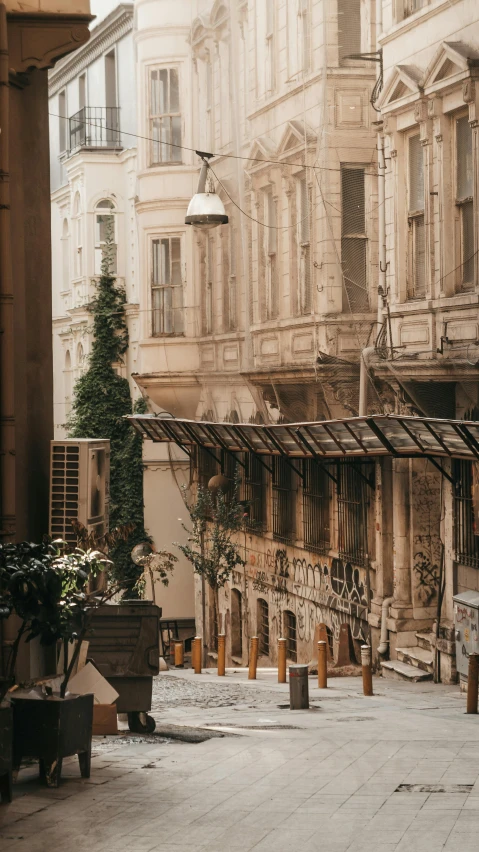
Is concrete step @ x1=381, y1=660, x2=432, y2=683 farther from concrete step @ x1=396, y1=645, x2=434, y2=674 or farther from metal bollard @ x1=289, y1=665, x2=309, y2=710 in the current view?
metal bollard @ x1=289, y1=665, x2=309, y2=710

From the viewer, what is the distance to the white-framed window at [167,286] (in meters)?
31.5

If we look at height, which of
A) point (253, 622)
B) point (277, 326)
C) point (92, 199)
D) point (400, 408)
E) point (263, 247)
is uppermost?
point (92, 199)

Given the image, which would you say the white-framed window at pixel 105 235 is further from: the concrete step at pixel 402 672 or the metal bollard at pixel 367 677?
the metal bollard at pixel 367 677

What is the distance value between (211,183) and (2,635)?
17.0 metres

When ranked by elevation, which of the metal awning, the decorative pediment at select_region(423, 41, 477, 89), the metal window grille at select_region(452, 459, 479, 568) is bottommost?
the metal window grille at select_region(452, 459, 479, 568)

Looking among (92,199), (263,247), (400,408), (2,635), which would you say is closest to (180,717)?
(2,635)

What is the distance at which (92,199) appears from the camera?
124ft

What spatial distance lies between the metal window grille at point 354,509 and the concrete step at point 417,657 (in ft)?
6.29

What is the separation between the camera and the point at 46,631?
9.29 metres

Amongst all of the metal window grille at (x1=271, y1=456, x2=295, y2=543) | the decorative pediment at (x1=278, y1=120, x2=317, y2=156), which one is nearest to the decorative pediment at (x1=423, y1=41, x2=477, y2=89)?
the decorative pediment at (x1=278, y1=120, x2=317, y2=156)

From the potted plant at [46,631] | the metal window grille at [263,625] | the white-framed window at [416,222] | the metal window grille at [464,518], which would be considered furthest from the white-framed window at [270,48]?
the potted plant at [46,631]

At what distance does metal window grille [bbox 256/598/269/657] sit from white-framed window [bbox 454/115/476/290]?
11.5 m

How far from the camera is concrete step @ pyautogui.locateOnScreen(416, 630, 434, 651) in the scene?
1997cm

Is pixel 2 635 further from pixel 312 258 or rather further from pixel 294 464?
pixel 294 464
